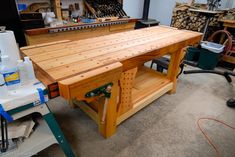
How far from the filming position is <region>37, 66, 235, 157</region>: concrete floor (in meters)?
1.52

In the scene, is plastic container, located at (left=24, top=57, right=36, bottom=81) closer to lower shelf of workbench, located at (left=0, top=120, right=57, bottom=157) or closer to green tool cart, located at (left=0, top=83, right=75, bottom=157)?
green tool cart, located at (left=0, top=83, right=75, bottom=157)

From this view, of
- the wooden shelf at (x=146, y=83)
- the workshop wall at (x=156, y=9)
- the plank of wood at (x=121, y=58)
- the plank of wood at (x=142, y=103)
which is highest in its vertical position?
the workshop wall at (x=156, y=9)

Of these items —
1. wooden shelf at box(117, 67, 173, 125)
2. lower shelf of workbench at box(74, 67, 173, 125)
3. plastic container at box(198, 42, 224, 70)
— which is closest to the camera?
lower shelf of workbench at box(74, 67, 173, 125)

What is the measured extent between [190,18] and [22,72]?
12.2ft

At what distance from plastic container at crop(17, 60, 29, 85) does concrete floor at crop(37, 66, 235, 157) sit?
822 millimetres

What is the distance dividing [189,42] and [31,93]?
1.91 meters

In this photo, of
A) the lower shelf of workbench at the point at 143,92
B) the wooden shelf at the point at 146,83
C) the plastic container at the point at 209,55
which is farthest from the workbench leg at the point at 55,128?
the plastic container at the point at 209,55

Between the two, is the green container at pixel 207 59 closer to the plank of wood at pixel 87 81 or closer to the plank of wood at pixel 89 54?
the plank of wood at pixel 89 54

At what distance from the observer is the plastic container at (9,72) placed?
836 millimetres

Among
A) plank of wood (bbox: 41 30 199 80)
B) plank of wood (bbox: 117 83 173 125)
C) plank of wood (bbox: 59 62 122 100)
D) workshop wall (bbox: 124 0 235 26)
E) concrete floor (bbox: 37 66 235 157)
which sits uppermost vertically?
workshop wall (bbox: 124 0 235 26)

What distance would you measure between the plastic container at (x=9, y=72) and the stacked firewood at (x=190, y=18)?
12.0 ft

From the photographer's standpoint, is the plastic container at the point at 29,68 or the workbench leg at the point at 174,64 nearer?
the plastic container at the point at 29,68

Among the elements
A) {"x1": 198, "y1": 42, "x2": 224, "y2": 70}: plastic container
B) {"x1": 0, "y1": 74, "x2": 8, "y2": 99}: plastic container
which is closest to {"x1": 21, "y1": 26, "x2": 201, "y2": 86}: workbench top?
{"x1": 0, "y1": 74, "x2": 8, "y2": 99}: plastic container

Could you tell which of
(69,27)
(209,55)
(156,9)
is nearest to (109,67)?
(69,27)
